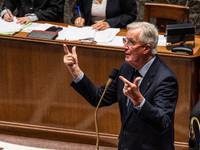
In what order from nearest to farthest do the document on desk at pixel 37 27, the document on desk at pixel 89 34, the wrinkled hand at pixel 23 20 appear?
the document on desk at pixel 89 34 < the document on desk at pixel 37 27 < the wrinkled hand at pixel 23 20

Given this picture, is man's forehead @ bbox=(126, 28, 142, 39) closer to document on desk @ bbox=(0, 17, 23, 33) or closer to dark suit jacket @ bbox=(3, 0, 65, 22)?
document on desk @ bbox=(0, 17, 23, 33)

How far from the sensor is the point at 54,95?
13.3 feet

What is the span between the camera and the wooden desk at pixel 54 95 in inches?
149

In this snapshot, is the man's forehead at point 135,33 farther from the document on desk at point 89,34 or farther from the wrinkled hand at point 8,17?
the wrinkled hand at point 8,17

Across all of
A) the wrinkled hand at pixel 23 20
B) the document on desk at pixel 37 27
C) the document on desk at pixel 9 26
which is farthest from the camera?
the wrinkled hand at pixel 23 20

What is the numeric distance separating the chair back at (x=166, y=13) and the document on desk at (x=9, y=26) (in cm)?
141

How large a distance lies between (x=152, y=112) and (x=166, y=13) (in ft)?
8.01

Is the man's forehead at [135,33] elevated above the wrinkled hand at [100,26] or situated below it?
above

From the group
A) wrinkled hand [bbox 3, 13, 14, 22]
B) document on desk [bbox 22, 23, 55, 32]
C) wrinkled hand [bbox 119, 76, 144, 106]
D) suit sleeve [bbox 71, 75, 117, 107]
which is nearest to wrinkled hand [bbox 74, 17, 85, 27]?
document on desk [bbox 22, 23, 55, 32]

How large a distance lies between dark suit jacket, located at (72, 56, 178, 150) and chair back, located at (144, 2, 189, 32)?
1895 millimetres

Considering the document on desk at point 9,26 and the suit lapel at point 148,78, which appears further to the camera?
the document on desk at point 9,26


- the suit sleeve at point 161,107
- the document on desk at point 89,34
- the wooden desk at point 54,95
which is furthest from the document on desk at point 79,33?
the suit sleeve at point 161,107

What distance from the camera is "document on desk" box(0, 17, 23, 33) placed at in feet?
13.4

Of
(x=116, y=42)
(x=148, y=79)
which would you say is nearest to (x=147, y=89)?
(x=148, y=79)
